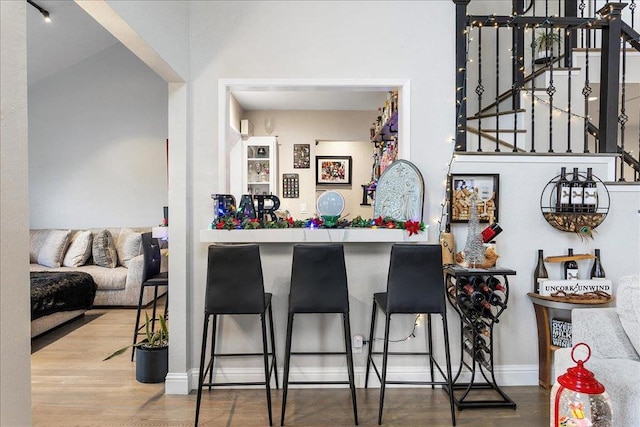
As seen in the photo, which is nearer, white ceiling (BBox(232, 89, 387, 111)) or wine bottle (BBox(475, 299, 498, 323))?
wine bottle (BBox(475, 299, 498, 323))

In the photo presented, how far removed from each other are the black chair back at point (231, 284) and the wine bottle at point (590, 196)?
94.6 inches

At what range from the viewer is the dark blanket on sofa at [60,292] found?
364 cm

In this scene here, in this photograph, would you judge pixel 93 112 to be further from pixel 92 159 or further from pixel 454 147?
pixel 454 147

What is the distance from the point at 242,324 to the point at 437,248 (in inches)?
59.4

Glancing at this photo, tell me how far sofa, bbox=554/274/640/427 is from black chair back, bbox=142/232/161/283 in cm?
307

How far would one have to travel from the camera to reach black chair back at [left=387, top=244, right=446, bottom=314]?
2.29 metres

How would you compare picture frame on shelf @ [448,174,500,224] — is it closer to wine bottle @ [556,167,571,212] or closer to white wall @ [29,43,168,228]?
wine bottle @ [556,167,571,212]

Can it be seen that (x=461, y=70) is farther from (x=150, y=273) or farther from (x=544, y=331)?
(x=150, y=273)

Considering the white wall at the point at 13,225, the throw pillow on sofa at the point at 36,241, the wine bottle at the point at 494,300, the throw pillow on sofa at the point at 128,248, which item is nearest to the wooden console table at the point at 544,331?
the wine bottle at the point at 494,300

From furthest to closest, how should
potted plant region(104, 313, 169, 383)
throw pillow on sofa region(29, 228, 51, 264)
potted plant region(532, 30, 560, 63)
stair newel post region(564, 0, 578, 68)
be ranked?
throw pillow on sofa region(29, 228, 51, 264) < potted plant region(532, 30, 560, 63) < stair newel post region(564, 0, 578, 68) < potted plant region(104, 313, 169, 383)

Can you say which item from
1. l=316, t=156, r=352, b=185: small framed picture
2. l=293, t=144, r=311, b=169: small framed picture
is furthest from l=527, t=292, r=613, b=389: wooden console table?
l=293, t=144, r=311, b=169: small framed picture

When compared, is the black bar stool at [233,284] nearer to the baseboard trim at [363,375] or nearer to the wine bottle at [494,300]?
the baseboard trim at [363,375]

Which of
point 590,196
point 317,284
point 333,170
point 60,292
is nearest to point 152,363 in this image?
point 317,284

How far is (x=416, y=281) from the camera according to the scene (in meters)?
2.30
